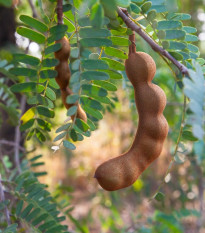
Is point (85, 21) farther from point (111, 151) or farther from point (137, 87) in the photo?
point (111, 151)

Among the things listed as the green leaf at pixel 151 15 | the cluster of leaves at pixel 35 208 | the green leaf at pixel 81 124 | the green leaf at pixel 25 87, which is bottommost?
the cluster of leaves at pixel 35 208

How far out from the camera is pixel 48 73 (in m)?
0.47

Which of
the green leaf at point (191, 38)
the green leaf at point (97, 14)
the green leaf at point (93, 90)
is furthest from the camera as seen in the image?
the green leaf at point (191, 38)

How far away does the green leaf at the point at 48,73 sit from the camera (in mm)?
465

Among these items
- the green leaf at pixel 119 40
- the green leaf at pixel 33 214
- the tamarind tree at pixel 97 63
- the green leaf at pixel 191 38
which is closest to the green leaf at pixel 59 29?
the tamarind tree at pixel 97 63

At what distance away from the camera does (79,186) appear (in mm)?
4246

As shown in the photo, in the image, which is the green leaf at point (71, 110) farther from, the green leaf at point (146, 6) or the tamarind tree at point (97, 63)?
the green leaf at point (146, 6)

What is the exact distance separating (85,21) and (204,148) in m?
0.22

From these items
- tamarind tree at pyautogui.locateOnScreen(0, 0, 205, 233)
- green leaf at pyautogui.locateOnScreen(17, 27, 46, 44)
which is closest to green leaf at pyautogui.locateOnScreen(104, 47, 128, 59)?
tamarind tree at pyautogui.locateOnScreen(0, 0, 205, 233)

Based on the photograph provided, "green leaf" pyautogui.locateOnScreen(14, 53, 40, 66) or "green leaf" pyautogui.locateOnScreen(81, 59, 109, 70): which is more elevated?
"green leaf" pyautogui.locateOnScreen(81, 59, 109, 70)

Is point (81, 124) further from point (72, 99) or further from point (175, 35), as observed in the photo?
point (175, 35)

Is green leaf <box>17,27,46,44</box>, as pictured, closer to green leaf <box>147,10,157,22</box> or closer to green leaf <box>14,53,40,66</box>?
green leaf <box>14,53,40,66</box>

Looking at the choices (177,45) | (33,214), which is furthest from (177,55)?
(33,214)

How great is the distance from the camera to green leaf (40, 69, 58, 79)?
0.46 m
